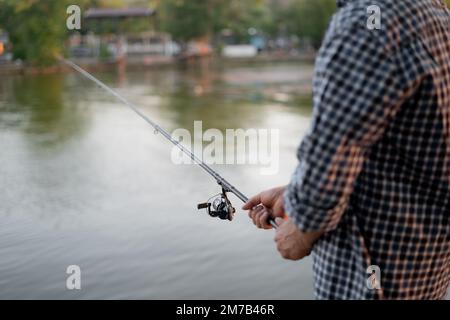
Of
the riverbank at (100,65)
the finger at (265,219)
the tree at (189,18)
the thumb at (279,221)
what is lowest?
the riverbank at (100,65)

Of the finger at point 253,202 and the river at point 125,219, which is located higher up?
the finger at point 253,202

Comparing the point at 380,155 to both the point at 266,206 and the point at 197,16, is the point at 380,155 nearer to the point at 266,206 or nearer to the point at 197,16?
the point at 266,206

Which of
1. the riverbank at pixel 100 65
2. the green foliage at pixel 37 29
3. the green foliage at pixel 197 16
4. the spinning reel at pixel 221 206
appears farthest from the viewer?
the green foliage at pixel 197 16

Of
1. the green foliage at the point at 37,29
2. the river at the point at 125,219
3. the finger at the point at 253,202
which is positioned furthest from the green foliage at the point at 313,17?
the finger at the point at 253,202

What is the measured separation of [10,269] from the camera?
4.03 m

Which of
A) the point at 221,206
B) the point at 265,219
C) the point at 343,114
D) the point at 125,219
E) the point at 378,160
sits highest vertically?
the point at 343,114

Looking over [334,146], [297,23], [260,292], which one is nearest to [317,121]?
[334,146]

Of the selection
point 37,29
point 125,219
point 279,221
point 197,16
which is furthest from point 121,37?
point 279,221

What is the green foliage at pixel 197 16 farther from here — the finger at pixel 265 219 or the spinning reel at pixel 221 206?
the finger at pixel 265 219

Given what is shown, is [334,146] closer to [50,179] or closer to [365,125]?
[365,125]

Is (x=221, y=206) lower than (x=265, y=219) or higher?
lower

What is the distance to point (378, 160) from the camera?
1241mm

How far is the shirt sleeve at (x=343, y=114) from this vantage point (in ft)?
3.72

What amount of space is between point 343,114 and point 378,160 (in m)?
0.15
